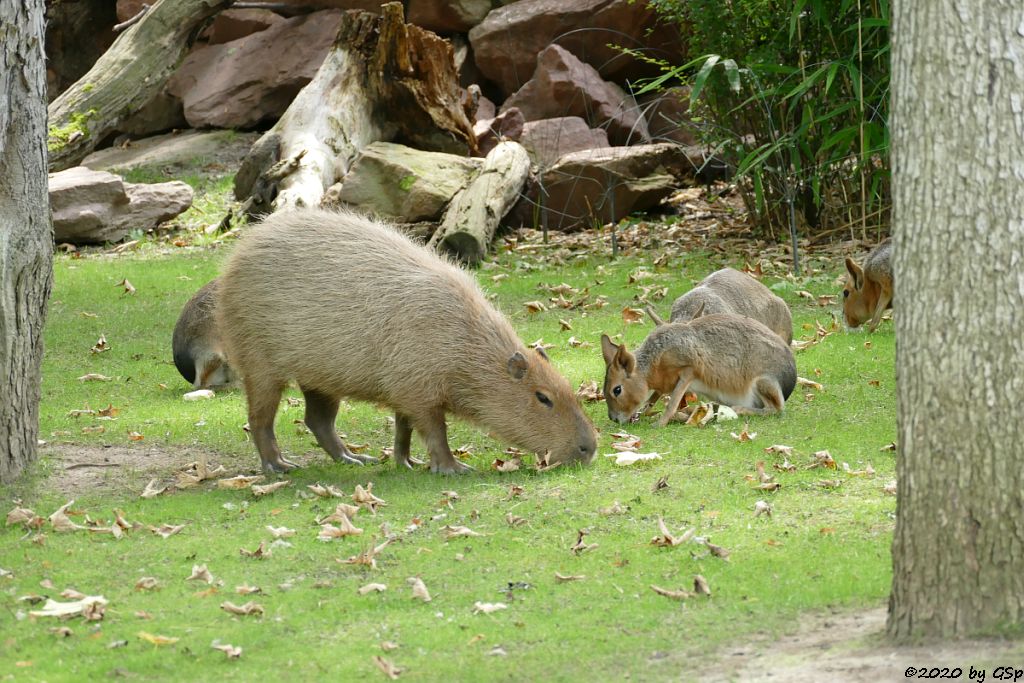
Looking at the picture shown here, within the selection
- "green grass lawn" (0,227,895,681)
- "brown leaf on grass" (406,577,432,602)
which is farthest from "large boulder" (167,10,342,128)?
"brown leaf on grass" (406,577,432,602)

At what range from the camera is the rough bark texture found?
375 cm

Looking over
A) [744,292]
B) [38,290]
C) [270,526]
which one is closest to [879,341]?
[744,292]

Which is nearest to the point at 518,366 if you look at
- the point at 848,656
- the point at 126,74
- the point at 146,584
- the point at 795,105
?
the point at 146,584

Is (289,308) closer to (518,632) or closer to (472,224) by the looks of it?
(518,632)

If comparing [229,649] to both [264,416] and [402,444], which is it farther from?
[402,444]

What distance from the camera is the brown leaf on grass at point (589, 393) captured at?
28.3 feet

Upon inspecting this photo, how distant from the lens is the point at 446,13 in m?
18.6

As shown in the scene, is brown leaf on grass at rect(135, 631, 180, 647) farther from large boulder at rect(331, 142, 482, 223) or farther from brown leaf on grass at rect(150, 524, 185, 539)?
large boulder at rect(331, 142, 482, 223)

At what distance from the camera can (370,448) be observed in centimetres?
782

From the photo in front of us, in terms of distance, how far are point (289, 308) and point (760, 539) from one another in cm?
296

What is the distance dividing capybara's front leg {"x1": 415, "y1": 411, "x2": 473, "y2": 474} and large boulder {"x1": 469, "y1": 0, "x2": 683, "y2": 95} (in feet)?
37.3

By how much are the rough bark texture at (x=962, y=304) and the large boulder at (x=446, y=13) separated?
15.2 metres

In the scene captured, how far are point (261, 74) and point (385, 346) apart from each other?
1243 cm

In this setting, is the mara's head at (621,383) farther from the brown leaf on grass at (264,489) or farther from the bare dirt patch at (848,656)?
the bare dirt patch at (848,656)
